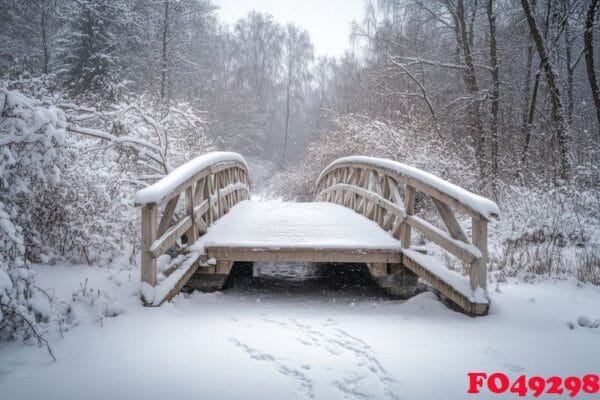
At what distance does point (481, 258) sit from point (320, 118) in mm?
20418

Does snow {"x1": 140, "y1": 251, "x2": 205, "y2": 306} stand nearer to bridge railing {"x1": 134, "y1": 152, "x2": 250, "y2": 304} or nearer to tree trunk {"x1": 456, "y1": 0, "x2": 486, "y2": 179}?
bridge railing {"x1": 134, "y1": 152, "x2": 250, "y2": 304}

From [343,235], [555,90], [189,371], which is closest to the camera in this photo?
[189,371]

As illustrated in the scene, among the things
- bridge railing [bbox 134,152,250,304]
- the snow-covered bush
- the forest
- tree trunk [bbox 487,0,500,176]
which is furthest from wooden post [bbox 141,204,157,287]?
tree trunk [bbox 487,0,500,176]

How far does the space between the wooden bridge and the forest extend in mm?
791

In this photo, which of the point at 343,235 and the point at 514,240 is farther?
the point at 514,240

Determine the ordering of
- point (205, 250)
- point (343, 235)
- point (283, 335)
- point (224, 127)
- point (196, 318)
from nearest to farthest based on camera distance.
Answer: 1. point (283, 335)
2. point (196, 318)
3. point (205, 250)
4. point (343, 235)
5. point (224, 127)

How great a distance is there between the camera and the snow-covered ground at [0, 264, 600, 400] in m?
2.45

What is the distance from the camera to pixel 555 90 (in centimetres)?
938

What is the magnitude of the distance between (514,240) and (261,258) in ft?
14.3

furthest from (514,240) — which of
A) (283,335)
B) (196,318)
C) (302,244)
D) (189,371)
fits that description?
(189,371)

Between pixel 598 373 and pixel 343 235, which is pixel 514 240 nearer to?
pixel 343 235

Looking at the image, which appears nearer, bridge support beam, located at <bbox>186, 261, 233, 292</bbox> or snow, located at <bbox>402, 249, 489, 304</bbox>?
snow, located at <bbox>402, 249, 489, 304</bbox>

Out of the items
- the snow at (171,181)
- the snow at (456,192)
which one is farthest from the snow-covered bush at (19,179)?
the snow at (456,192)

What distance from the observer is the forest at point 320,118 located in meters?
4.00
